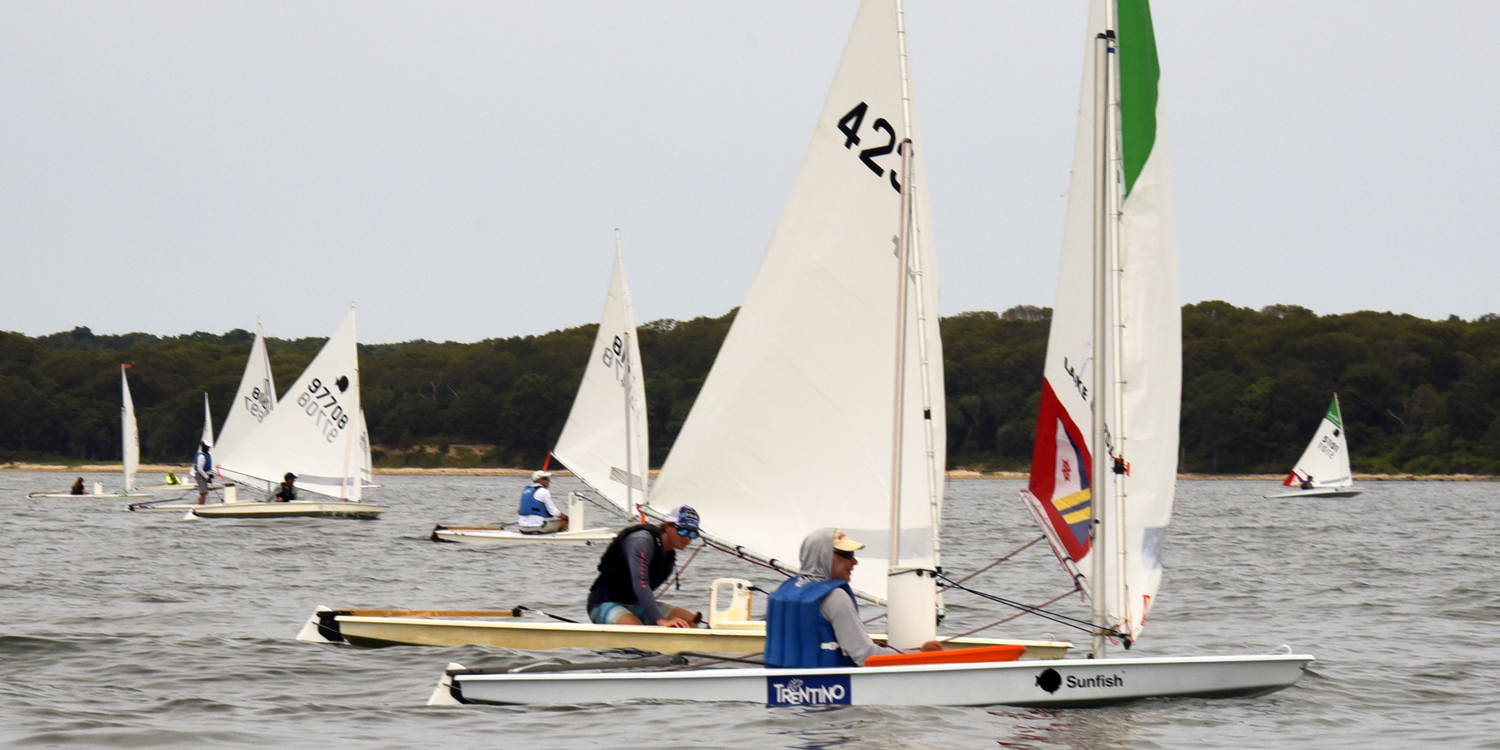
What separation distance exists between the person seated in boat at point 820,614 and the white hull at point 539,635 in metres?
1.83

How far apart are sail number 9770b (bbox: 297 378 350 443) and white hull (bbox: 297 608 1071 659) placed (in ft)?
64.7

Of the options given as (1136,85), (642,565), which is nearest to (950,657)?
(642,565)

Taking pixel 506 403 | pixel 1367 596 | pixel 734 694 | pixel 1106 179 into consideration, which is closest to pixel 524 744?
pixel 734 694

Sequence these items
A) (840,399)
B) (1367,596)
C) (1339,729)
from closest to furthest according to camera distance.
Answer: (1339,729) < (840,399) < (1367,596)

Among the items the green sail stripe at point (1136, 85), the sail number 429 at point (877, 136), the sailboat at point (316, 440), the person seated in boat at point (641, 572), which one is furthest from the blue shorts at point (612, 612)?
the sailboat at point (316, 440)

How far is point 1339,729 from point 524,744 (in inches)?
189

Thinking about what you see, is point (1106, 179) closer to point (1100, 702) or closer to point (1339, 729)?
point (1100, 702)

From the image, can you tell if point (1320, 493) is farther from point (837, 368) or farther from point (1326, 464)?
point (837, 368)

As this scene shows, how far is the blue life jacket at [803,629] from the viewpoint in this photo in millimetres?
9109

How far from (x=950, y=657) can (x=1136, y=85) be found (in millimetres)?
3285

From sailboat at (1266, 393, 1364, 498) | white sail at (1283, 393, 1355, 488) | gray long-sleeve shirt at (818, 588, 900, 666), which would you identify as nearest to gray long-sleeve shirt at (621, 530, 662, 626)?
gray long-sleeve shirt at (818, 588, 900, 666)

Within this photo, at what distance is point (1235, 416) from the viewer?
264 ft

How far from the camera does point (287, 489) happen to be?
1241 inches

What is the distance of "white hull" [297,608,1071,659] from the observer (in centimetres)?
1139
